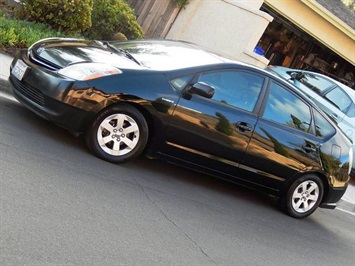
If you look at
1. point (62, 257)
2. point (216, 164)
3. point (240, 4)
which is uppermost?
point (240, 4)

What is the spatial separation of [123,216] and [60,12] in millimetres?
5598

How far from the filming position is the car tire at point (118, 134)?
573 cm

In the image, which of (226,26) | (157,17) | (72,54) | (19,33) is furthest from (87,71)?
(157,17)

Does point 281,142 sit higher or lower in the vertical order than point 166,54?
lower

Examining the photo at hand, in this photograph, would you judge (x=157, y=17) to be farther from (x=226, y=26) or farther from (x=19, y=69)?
(x=19, y=69)

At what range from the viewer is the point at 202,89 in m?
5.95

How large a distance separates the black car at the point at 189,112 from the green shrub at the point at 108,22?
4.39m

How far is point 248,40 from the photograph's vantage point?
44.4 feet

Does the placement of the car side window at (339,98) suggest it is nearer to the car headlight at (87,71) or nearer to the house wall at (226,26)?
the house wall at (226,26)

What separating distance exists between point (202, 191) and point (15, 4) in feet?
19.3

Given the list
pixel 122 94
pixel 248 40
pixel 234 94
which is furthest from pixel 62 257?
pixel 248 40

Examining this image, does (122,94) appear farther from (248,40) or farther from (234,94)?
(248,40)

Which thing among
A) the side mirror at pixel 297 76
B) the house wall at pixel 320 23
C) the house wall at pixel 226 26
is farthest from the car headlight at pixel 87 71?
the house wall at pixel 320 23

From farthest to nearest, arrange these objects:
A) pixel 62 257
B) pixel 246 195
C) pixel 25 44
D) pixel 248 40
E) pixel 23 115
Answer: pixel 248 40, pixel 25 44, pixel 246 195, pixel 23 115, pixel 62 257
